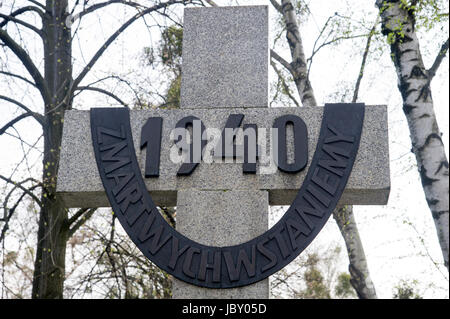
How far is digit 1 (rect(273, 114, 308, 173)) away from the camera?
13.3 ft

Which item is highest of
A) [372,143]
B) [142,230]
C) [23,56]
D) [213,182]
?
[23,56]

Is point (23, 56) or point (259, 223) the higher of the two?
point (23, 56)

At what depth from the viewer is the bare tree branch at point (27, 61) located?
28.6ft

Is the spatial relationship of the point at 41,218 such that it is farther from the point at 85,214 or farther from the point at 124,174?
the point at 124,174

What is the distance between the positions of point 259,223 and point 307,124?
0.84 metres

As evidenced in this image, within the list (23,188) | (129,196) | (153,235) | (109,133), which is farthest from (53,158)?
(153,235)

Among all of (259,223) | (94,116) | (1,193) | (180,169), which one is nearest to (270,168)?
(259,223)

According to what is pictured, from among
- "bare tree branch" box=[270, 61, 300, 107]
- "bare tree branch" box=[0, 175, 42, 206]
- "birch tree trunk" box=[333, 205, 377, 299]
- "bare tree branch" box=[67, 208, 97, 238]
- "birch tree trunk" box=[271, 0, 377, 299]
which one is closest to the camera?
"bare tree branch" box=[0, 175, 42, 206]

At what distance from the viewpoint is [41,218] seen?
8609 mm

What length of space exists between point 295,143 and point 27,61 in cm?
623

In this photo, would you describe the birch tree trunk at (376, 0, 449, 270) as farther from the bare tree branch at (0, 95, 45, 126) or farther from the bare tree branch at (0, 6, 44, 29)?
the bare tree branch at (0, 6, 44, 29)

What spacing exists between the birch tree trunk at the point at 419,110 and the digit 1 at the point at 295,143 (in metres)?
2.09

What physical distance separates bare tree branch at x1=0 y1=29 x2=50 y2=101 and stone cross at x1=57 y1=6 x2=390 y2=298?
15.9 ft

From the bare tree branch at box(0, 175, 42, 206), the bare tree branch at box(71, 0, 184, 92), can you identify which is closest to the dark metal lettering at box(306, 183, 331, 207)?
the bare tree branch at box(0, 175, 42, 206)
